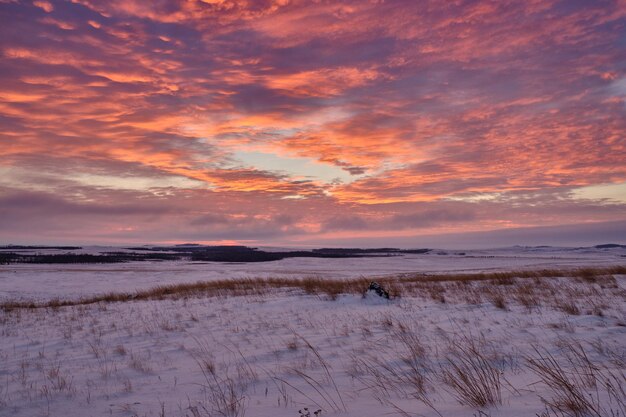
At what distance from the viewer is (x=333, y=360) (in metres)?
6.14

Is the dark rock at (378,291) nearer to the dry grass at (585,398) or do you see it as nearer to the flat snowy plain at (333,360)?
the flat snowy plain at (333,360)

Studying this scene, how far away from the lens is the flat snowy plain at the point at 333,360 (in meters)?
4.07

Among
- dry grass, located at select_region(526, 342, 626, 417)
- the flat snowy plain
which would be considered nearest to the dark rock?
the flat snowy plain

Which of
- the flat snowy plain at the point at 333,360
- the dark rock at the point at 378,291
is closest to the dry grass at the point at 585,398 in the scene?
the flat snowy plain at the point at 333,360

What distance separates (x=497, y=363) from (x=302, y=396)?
8.83 ft

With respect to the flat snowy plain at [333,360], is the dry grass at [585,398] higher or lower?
higher

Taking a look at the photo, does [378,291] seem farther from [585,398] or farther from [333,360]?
[585,398]

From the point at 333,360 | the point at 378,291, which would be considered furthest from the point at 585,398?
the point at 378,291

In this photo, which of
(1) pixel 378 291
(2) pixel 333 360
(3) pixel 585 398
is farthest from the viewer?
(1) pixel 378 291

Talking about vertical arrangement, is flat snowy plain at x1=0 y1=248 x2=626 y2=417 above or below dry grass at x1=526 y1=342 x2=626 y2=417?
below

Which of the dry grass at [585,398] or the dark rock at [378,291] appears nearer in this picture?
the dry grass at [585,398]

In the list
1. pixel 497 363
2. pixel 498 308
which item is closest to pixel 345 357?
pixel 497 363

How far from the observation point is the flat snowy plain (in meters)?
4.07

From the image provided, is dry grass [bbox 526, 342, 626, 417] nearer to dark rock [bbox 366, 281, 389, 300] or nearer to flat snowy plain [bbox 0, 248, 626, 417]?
flat snowy plain [bbox 0, 248, 626, 417]
